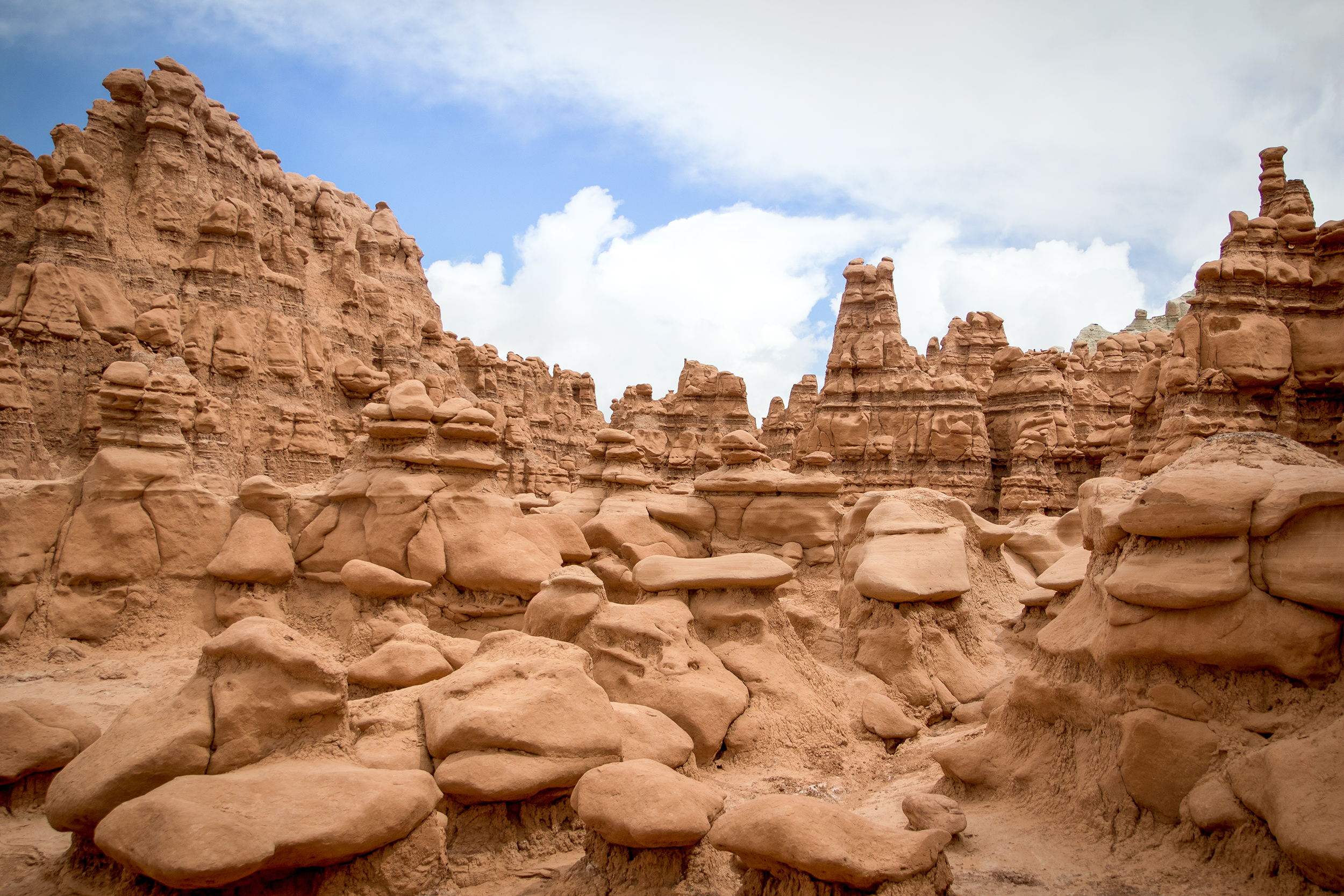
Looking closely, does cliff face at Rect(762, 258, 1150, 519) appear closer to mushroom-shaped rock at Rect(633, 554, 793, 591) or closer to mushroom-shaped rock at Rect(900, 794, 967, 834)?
mushroom-shaped rock at Rect(633, 554, 793, 591)

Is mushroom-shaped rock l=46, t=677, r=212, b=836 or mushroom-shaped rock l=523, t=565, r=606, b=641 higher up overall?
mushroom-shaped rock l=523, t=565, r=606, b=641

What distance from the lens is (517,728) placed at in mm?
4039

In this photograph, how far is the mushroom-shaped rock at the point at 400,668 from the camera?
17.5 feet

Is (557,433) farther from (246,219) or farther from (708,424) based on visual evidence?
(246,219)

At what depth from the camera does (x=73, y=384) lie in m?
17.8

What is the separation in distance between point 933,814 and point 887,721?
232 centimetres

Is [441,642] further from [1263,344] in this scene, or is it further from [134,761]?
[1263,344]

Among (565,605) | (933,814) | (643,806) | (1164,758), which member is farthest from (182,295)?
(1164,758)

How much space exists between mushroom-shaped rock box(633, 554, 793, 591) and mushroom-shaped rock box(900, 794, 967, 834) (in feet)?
7.94

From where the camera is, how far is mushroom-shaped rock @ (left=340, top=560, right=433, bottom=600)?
705cm

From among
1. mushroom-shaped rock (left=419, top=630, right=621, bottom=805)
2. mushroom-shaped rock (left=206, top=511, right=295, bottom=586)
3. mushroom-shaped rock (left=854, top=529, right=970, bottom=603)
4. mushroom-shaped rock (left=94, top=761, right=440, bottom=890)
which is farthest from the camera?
mushroom-shaped rock (left=206, top=511, right=295, bottom=586)

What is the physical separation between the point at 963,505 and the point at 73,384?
19376 mm

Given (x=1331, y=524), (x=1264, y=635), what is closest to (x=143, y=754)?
(x=1264, y=635)

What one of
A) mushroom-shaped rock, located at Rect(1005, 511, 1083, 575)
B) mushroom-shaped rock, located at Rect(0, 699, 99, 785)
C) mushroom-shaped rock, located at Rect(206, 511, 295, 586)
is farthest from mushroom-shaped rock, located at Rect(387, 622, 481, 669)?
mushroom-shaped rock, located at Rect(1005, 511, 1083, 575)
